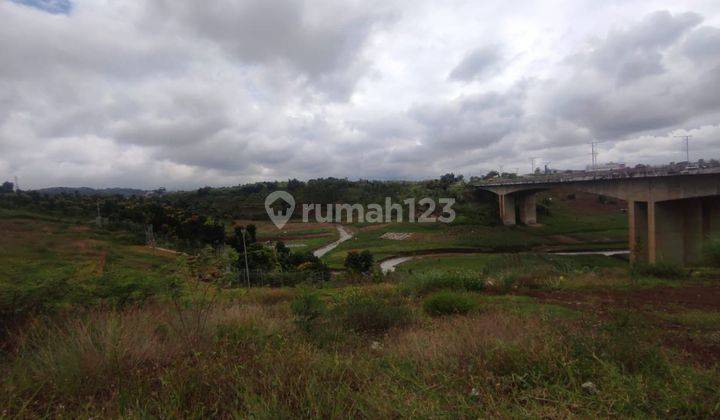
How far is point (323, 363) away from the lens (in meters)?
3.05

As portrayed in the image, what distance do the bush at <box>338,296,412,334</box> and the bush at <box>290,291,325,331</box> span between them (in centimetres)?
36

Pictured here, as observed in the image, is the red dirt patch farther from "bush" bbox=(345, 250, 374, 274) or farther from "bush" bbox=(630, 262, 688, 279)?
"bush" bbox=(345, 250, 374, 274)

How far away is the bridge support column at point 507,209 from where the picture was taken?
1773 inches

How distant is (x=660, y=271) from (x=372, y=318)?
421 inches

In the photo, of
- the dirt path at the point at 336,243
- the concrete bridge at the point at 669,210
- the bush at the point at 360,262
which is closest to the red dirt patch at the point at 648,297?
the bush at the point at 360,262

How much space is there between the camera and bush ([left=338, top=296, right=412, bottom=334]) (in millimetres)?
4938

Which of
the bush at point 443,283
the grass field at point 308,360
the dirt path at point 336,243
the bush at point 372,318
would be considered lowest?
the dirt path at point 336,243

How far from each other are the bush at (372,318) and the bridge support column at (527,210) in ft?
148

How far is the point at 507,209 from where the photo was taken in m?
45.5

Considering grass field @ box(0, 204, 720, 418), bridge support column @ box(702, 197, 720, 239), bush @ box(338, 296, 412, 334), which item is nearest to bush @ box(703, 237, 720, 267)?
bridge support column @ box(702, 197, 720, 239)

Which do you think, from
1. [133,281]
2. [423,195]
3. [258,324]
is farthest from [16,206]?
[423,195]

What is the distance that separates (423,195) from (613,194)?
95.3 feet

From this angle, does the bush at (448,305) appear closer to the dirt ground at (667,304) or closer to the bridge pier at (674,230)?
the dirt ground at (667,304)

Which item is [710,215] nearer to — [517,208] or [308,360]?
[517,208]
